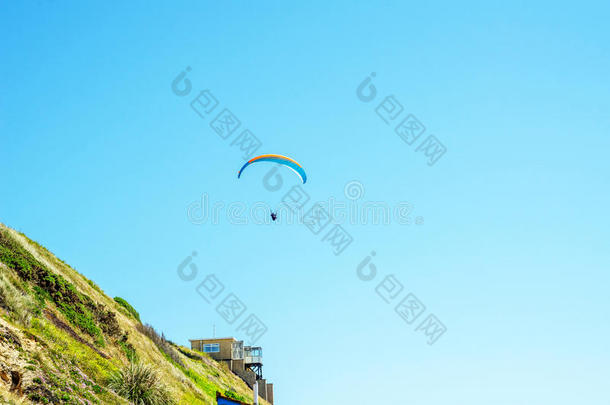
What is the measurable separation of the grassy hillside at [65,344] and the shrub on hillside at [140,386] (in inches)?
1.5

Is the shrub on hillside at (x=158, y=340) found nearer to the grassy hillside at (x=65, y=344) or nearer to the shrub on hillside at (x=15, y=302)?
the grassy hillside at (x=65, y=344)

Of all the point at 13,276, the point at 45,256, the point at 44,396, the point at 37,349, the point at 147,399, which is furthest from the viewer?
the point at 45,256

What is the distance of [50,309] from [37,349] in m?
8.13

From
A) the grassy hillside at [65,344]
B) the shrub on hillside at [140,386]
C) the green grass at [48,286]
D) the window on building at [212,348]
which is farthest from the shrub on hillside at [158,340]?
the window on building at [212,348]

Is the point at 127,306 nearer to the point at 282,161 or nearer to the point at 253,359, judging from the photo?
the point at 282,161

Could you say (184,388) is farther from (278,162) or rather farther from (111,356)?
(278,162)

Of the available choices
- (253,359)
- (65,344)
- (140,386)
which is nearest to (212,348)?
(253,359)

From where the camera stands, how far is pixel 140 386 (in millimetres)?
22938

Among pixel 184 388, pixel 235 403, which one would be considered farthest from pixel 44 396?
pixel 184 388

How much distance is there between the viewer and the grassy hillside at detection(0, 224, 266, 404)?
56.0ft

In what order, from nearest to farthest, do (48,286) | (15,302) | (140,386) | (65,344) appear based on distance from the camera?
(15,302)
(65,344)
(140,386)
(48,286)

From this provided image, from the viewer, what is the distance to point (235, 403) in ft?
78.3

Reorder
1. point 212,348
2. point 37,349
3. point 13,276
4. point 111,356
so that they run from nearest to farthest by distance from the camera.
Result: point 37,349
point 13,276
point 111,356
point 212,348

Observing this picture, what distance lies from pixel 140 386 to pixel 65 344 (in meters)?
3.35
